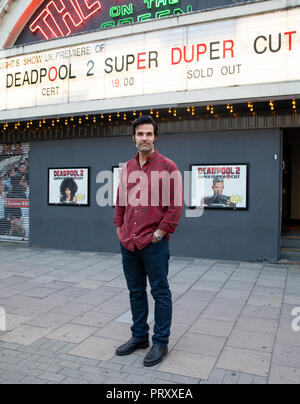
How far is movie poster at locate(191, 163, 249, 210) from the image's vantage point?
27.1 ft

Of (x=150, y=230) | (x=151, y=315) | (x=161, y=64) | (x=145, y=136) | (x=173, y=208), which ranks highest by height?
(x=161, y=64)

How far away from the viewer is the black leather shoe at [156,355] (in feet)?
11.2

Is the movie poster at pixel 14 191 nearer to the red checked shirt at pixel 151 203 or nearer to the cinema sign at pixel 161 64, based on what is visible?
the cinema sign at pixel 161 64

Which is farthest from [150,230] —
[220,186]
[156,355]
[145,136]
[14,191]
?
[14,191]

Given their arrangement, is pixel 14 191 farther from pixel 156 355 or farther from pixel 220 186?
pixel 156 355

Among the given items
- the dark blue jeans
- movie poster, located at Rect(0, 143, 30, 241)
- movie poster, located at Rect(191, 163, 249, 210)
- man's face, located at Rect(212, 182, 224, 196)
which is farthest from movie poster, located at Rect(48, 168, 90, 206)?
the dark blue jeans

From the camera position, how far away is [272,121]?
7.97 m

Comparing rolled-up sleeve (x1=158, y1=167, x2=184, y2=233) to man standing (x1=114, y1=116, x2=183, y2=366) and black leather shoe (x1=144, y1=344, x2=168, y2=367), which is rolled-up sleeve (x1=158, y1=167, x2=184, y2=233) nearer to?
man standing (x1=114, y1=116, x2=183, y2=366)

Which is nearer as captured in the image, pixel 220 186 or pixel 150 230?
pixel 150 230

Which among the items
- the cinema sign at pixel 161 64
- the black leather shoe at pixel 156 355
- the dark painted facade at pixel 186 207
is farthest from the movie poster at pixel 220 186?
the black leather shoe at pixel 156 355

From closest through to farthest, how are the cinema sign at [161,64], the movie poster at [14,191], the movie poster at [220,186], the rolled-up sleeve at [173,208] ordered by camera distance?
1. the rolled-up sleeve at [173,208]
2. the cinema sign at [161,64]
3. the movie poster at [220,186]
4. the movie poster at [14,191]

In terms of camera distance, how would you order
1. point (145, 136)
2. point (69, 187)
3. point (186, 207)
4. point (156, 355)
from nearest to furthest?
1. point (156, 355)
2. point (145, 136)
3. point (186, 207)
4. point (69, 187)

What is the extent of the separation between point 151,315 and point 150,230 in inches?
69.2

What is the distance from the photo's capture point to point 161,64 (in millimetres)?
8164
